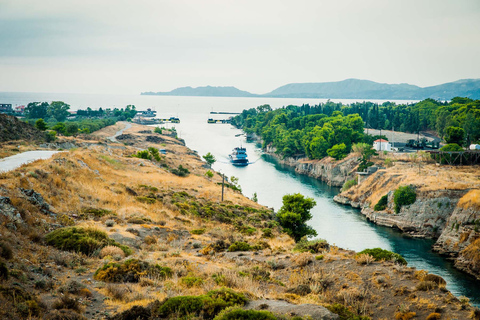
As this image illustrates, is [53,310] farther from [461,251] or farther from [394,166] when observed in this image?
[394,166]

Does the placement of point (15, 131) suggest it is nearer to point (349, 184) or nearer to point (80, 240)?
point (80, 240)

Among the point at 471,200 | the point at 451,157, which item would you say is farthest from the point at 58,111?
the point at 471,200

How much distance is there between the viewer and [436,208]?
202 feet

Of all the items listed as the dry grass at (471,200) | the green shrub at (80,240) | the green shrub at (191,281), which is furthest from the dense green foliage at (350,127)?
the green shrub at (191,281)

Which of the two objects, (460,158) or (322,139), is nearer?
(460,158)

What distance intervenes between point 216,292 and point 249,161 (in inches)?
4852

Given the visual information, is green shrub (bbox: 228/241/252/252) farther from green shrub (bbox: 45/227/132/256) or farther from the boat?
the boat

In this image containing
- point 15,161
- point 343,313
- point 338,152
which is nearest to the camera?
point 343,313

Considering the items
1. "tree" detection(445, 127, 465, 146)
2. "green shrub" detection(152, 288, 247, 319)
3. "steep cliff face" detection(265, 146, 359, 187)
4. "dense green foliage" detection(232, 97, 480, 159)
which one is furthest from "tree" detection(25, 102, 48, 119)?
"green shrub" detection(152, 288, 247, 319)

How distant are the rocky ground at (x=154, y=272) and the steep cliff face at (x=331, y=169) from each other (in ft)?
257

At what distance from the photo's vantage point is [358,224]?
68812 mm

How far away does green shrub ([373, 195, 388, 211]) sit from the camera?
235ft

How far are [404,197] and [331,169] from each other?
4055 centimetres

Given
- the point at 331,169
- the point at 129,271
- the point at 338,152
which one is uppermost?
the point at 129,271
